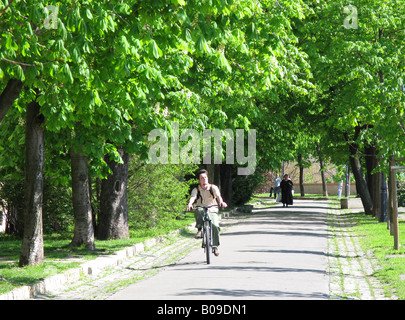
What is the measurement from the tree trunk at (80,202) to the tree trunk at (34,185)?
9.91ft

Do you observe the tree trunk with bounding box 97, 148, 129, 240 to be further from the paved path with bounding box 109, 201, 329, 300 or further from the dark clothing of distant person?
the dark clothing of distant person

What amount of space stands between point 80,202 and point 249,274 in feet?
18.7

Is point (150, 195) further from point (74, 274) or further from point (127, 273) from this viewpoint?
point (74, 274)

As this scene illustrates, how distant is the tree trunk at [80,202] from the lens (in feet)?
52.9

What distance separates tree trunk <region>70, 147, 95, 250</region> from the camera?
16125 mm

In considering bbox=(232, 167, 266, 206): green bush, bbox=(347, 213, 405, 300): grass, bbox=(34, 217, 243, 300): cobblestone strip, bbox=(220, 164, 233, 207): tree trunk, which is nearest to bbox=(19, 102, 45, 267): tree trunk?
bbox=(34, 217, 243, 300): cobblestone strip

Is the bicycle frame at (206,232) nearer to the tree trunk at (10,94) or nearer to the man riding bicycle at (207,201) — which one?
the man riding bicycle at (207,201)

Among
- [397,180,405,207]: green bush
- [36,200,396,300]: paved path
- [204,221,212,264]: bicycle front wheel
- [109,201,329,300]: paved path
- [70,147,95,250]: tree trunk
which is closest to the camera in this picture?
[109,201,329,300]: paved path

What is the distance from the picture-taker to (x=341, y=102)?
23.0 metres

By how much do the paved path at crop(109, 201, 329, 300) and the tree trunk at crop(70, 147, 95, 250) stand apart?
2482 mm

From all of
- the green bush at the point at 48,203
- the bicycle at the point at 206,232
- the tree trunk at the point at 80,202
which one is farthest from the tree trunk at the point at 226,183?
the bicycle at the point at 206,232

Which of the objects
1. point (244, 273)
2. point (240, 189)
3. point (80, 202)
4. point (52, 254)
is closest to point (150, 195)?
point (80, 202)

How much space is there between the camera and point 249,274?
11727 mm

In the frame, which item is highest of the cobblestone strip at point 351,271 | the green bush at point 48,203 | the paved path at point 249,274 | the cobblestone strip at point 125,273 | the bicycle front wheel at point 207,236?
the green bush at point 48,203
